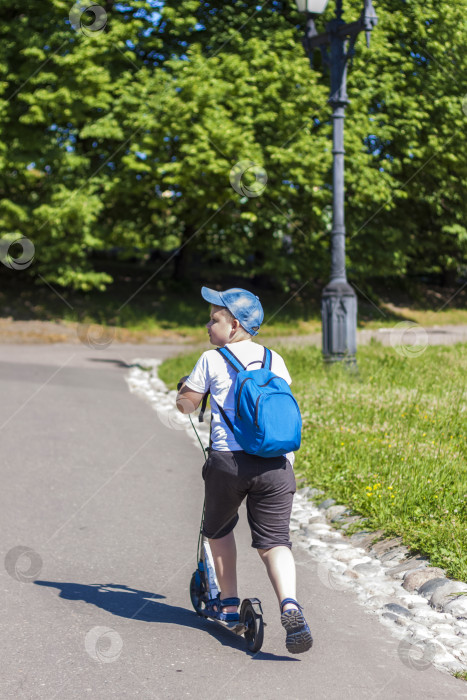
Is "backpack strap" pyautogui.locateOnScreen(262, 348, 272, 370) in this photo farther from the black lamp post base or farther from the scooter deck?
the black lamp post base

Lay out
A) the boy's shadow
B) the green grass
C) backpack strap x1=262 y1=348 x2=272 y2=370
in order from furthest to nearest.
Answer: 1. the green grass
2. the boy's shadow
3. backpack strap x1=262 y1=348 x2=272 y2=370

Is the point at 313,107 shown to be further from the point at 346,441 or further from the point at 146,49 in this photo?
the point at 346,441

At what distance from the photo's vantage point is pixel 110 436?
976cm

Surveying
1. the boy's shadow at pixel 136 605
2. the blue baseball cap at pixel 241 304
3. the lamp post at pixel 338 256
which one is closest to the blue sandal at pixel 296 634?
the boy's shadow at pixel 136 605

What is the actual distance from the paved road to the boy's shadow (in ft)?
0.04

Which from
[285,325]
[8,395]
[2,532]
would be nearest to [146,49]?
[285,325]

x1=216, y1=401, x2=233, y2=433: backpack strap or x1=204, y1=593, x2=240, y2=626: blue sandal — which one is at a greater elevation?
x1=216, y1=401, x2=233, y2=433: backpack strap

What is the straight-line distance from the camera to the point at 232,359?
13.3 feet

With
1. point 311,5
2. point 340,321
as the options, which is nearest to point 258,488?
point 340,321

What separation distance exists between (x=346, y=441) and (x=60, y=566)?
3320mm

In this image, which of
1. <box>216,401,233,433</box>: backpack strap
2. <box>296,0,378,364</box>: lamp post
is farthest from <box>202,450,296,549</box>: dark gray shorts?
<box>296,0,378,364</box>: lamp post

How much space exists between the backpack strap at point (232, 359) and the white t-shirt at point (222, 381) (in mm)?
14

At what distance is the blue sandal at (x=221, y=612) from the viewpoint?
4.22 metres

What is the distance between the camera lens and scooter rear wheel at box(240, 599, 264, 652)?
13.0ft
